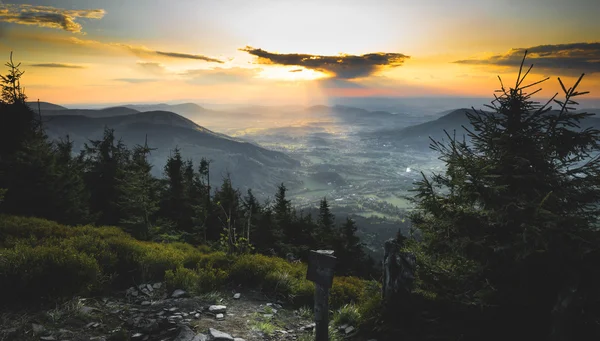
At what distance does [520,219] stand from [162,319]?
727 cm

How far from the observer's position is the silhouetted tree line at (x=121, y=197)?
20.5 meters

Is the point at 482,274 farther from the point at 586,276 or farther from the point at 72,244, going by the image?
the point at 72,244

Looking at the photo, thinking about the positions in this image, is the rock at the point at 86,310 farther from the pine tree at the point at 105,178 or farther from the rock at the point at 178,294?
the pine tree at the point at 105,178

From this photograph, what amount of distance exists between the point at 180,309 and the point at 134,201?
1880 centimetres

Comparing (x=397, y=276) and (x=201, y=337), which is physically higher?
(x=397, y=276)

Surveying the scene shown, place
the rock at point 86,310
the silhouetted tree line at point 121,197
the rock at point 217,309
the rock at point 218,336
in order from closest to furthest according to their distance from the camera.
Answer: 1. the rock at point 218,336
2. the rock at point 86,310
3. the rock at point 217,309
4. the silhouetted tree line at point 121,197

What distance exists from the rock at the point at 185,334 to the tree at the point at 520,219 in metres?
4.80

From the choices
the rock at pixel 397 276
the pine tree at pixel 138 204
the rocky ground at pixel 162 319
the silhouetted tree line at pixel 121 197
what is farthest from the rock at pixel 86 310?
the pine tree at pixel 138 204

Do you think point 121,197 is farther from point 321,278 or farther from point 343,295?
point 321,278

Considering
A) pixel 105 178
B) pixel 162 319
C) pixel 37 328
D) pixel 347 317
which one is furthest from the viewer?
pixel 105 178

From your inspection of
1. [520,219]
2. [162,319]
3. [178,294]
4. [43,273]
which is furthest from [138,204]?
[520,219]

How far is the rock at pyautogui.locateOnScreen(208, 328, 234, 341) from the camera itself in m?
5.86

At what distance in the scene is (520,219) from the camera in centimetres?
440

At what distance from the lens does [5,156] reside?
22.0 m
